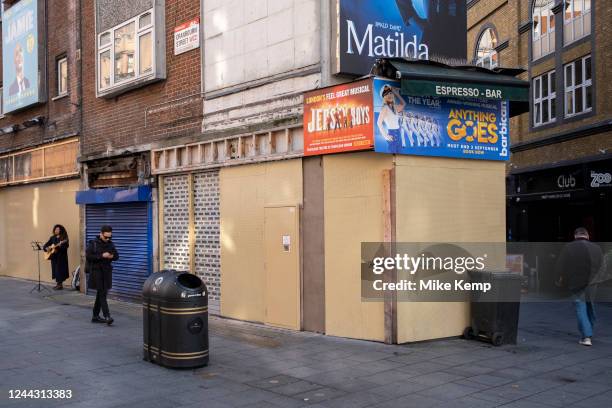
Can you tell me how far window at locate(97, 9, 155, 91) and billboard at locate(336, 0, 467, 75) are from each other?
18.4 ft

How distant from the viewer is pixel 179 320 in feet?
26.5

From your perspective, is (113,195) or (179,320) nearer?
(179,320)

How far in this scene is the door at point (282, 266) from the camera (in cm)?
1091

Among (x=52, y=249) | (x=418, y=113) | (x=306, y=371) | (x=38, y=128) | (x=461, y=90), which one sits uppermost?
(x=38, y=128)

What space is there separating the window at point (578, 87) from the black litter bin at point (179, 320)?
15673 mm

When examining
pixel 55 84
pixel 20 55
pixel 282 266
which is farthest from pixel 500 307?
pixel 20 55

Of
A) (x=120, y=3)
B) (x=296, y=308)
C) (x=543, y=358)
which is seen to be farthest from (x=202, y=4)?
(x=543, y=358)

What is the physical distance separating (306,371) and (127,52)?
10231 millimetres

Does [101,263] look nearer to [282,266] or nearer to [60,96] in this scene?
[282,266]

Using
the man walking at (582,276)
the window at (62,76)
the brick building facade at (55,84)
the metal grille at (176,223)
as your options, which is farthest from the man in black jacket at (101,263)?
the window at (62,76)

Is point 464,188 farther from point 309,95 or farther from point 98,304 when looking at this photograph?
point 98,304

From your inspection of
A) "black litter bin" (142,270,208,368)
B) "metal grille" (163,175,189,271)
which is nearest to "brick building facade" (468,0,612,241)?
"metal grille" (163,175,189,271)

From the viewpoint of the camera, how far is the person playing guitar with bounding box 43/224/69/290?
680 inches

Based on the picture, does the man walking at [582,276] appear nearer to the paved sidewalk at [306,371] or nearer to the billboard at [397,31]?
the paved sidewalk at [306,371]
